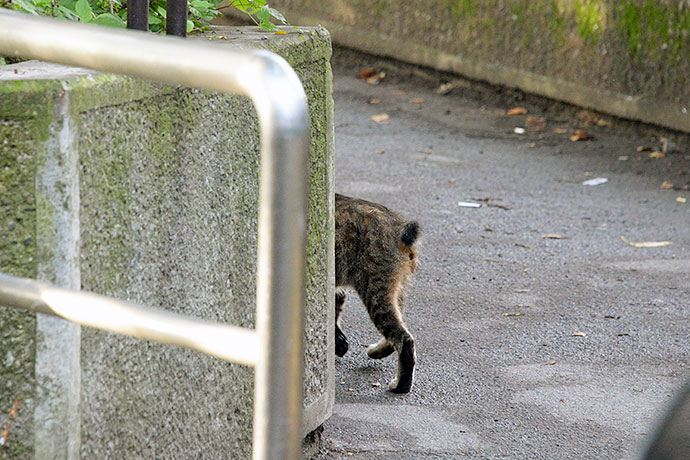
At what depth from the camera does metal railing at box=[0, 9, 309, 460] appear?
117 cm

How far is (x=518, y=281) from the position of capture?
18.5 feet

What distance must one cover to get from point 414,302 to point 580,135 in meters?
4.15

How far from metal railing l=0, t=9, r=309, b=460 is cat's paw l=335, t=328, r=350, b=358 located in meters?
3.25

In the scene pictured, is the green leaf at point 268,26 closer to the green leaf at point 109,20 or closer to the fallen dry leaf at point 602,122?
the green leaf at point 109,20

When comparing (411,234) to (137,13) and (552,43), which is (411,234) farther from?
(552,43)

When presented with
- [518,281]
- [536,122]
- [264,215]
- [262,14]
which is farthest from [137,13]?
[536,122]

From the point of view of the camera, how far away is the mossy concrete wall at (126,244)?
2152 mm

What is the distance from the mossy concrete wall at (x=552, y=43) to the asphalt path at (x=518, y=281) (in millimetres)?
232

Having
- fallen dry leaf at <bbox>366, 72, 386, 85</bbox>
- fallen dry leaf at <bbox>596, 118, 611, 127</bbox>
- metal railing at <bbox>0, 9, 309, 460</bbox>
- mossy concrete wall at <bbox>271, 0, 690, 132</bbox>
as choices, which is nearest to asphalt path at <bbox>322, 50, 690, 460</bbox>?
fallen dry leaf at <bbox>596, 118, 611, 127</bbox>

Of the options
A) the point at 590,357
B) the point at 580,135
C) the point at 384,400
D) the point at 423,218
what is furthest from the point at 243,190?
the point at 580,135

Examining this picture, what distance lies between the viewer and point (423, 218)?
6676mm

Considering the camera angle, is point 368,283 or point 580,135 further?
point 580,135

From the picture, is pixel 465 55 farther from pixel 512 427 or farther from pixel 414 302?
pixel 512 427

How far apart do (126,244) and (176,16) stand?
0.67m
